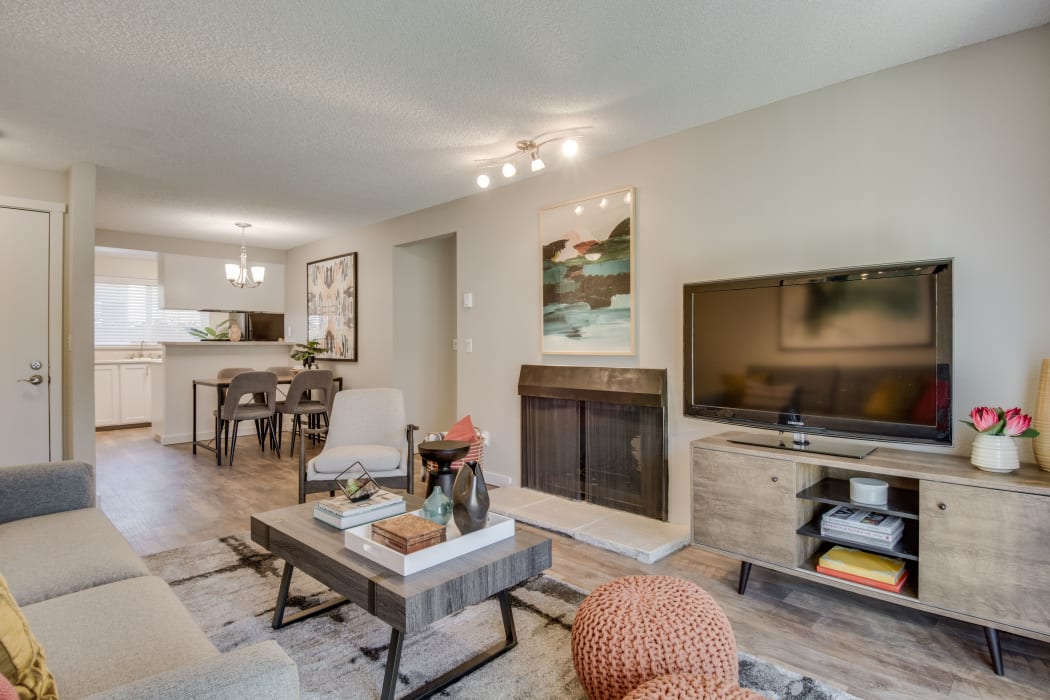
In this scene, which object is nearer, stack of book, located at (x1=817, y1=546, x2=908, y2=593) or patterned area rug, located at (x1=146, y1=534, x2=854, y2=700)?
patterned area rug, located at (x1=146, y1=534, x2=854, y2=700)

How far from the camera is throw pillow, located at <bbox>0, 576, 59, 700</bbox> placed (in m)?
0.92

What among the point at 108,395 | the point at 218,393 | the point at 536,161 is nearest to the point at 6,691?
the point at 536,161

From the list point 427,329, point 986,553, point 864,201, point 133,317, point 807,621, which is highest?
point 864,201

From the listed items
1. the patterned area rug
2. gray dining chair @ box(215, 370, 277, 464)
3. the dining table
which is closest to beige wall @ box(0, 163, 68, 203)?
gray dining chair @ box(215, 370, 277, 464)

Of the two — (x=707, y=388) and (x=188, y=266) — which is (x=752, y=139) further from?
(x=188, y=266)

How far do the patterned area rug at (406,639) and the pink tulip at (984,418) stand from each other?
108cm

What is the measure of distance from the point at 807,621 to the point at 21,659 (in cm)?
245

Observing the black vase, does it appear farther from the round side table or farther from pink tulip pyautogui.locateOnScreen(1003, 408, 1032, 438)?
pink tulip pyautogui.locateOnScreen(1003, 408, 1032, 438)

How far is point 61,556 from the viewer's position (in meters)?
1.78

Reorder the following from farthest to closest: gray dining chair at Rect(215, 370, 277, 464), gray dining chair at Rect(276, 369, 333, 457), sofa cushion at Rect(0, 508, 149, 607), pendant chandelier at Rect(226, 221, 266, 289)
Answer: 1. pendant chandelier at Rect(226, 221, 266, 289)
2. gray dining chair at Rect(276, 369, 333, 457)
3. gray dining chair at Rect(215, 370, 277, 464)
4. sofa cushion at Rect(0, 508, 149, 607)

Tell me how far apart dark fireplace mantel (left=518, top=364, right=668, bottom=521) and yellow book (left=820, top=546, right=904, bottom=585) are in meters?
1.08

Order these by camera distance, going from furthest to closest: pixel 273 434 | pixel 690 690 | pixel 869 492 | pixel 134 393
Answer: pixel 134 393
pixel 273 434
pixel 869 492
pixel 690 690

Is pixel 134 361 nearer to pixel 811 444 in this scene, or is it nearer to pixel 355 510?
pixel 355 510

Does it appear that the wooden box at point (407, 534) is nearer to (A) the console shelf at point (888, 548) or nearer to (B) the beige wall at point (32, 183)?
(A) the console shelf at point (888, 548)
